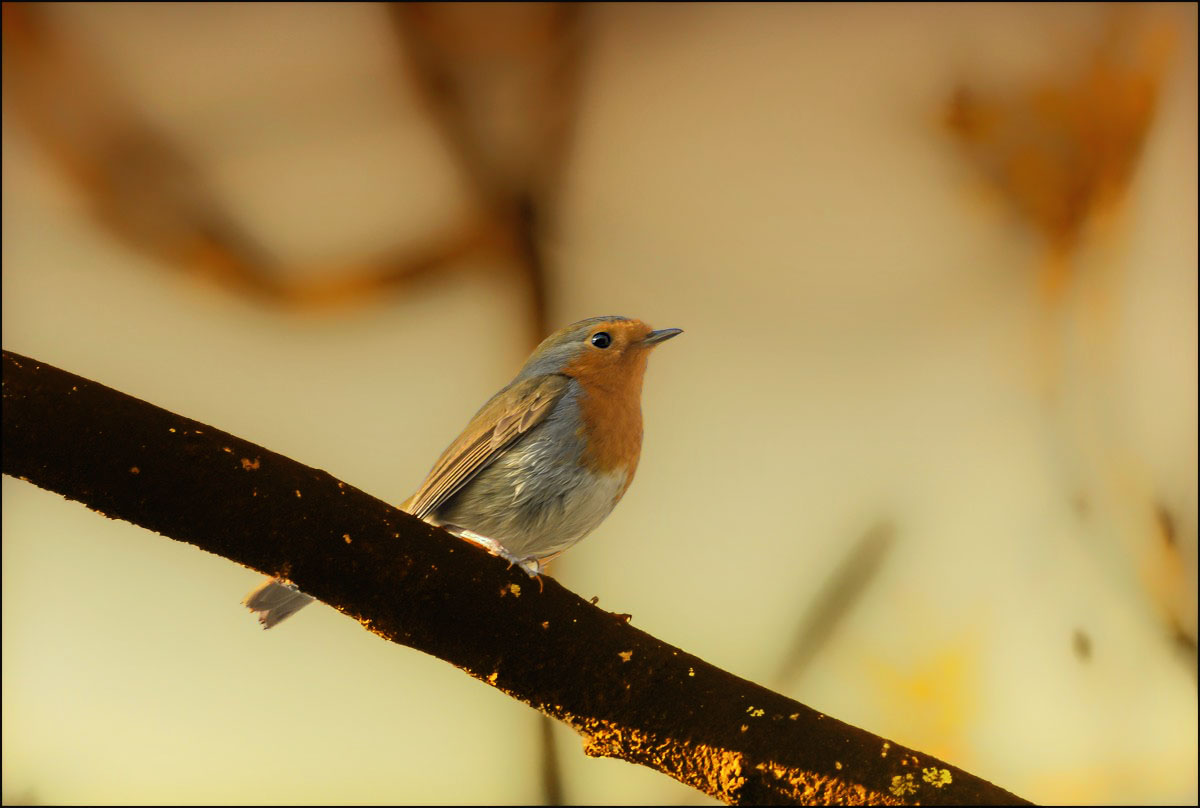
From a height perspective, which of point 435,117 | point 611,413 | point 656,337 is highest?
point 435,117

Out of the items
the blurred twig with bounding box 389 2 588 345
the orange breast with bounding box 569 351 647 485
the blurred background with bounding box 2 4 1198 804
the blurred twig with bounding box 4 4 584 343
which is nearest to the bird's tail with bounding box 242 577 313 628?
the orange breast with bounding box 569 351 647 485

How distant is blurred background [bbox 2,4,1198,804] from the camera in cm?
293

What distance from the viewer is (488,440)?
2.25m

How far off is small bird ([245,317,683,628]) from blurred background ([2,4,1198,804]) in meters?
0.59

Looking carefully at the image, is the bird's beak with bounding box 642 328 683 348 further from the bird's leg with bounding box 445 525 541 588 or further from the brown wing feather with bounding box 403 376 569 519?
the bird's leg with bounding box 445 525 541 588

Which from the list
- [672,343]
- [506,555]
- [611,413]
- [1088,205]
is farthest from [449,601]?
[1088,205]

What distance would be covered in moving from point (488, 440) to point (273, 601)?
0.58 metres

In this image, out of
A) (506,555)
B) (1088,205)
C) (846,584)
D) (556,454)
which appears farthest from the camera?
(846,584)

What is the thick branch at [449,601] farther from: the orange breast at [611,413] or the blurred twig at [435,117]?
the blurred twig at [435,117]

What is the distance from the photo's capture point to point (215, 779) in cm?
324

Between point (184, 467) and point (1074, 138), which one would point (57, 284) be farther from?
point (1074, 138)

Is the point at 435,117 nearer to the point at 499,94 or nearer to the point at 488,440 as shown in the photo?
the point at 499,94

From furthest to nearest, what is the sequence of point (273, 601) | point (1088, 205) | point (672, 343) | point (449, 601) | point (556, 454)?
point (1088, 205), point (672, 343), point (556, 454), point (273, 601), point (449, 601)

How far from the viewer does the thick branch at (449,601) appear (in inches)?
46.7
